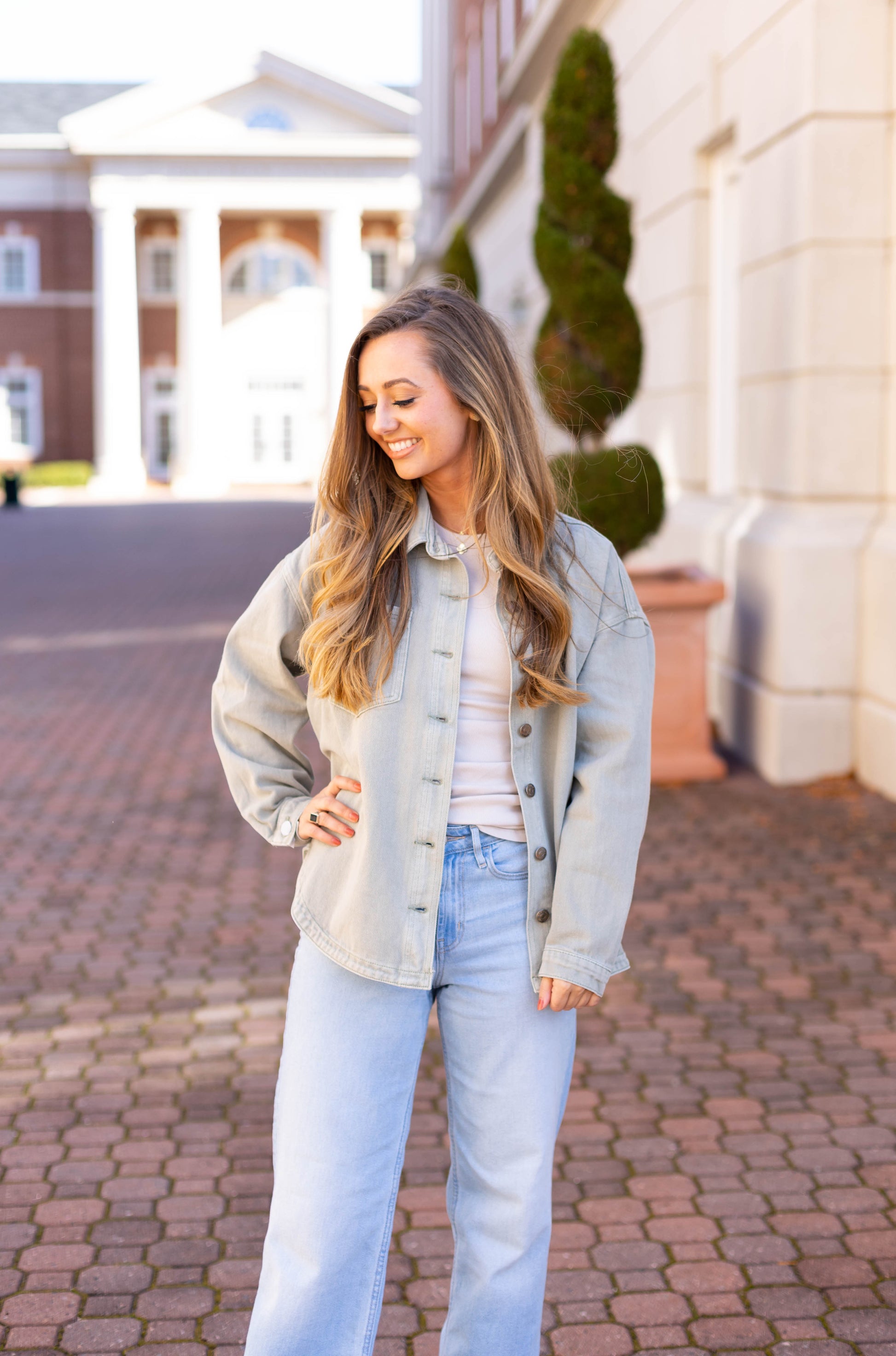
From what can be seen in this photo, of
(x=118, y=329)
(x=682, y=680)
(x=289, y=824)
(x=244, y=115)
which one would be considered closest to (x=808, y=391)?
(x=682, y=680)

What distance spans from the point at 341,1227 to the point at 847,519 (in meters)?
5.91

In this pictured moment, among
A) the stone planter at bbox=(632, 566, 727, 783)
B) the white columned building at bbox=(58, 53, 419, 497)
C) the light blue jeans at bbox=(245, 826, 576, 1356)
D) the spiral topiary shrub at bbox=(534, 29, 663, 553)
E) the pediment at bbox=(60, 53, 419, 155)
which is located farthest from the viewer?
the white columned building at bbox=(58, 53, 419, 497)

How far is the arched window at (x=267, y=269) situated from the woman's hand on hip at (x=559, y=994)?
52.2 m

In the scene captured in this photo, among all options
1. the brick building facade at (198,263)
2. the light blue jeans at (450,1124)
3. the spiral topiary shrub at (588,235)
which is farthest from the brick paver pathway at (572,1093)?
the brick building facade at (198,263)

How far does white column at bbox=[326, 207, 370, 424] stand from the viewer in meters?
50.2

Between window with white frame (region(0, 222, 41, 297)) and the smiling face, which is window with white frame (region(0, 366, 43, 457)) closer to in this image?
window with white frame (region(0, 222, 41, 297))

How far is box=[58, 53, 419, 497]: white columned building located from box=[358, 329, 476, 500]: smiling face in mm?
44753

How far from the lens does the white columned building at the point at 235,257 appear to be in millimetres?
48625

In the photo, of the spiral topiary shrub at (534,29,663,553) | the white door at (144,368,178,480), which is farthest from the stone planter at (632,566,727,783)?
the white door at (144,368,178,480)

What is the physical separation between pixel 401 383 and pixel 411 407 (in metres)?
0.03

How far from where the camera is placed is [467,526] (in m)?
2.12

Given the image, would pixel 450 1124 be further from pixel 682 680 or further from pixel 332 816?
pixel 682 680

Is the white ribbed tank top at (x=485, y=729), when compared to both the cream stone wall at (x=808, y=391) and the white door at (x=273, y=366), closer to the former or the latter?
the cream stone wall at (x=808, y=391)

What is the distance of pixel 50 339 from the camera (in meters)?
50.3
